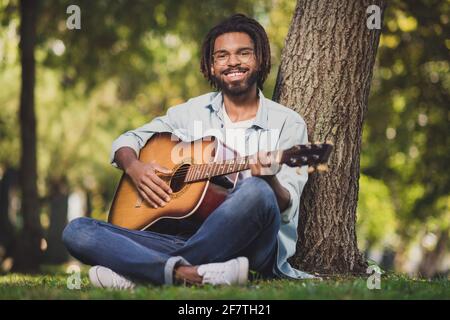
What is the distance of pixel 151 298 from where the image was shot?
405 centimetres

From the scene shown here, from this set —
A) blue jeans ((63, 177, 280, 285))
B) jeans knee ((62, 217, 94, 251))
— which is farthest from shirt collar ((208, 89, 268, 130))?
jeans knee ((62, 217, 94, 251))

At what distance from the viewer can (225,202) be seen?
179 inches

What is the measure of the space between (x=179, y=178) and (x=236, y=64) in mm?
915

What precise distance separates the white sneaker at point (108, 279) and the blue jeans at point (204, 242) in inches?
1.4

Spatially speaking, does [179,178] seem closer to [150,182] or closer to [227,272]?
[150,182]

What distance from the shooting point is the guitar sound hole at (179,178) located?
16.5ft

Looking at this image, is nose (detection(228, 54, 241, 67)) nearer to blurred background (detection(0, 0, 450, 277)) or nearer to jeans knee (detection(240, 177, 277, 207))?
jeans knee (detection(240, 177, 277, 207))

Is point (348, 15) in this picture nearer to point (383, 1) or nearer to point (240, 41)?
point (383, 1)

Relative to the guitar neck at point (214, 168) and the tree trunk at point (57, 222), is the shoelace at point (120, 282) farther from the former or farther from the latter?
the tree trunk at point (57, 222)

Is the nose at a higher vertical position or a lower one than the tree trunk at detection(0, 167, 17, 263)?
higher

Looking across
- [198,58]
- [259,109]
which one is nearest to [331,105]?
[259,109]

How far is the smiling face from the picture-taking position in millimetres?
5289
